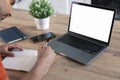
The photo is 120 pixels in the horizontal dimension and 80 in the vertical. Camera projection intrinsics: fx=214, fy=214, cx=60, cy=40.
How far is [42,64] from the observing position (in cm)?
117

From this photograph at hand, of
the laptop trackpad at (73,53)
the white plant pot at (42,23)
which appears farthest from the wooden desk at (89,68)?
the white plant pot at (42,23)

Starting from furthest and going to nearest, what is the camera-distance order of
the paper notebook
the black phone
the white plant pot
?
the white plant pot → the black phone → the paper notebook

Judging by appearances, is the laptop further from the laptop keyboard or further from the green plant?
the green plant

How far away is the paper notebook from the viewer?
1229mm

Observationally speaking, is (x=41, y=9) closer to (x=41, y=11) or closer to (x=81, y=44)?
(x=41, y=11)

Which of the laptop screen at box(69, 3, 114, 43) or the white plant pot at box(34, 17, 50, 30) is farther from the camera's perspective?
the white plant pot at box(34, 17, 50, 30)

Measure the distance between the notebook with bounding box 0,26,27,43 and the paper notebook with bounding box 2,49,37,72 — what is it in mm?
176

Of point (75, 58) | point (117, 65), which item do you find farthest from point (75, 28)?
point (117, 65)

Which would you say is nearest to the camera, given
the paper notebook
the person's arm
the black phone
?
the person's arm

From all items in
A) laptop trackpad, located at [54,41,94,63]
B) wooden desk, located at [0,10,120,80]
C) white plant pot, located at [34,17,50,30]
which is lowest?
wooden desk, located at [0,10,120,80]

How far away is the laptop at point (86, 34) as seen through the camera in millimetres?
1280

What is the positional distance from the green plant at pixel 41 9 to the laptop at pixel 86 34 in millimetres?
208

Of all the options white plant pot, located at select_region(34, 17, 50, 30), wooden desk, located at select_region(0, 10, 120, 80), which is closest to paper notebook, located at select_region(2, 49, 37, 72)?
wooden desk, located at select_region(0, 10, 120, 80)

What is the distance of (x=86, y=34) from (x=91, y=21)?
0.09m
